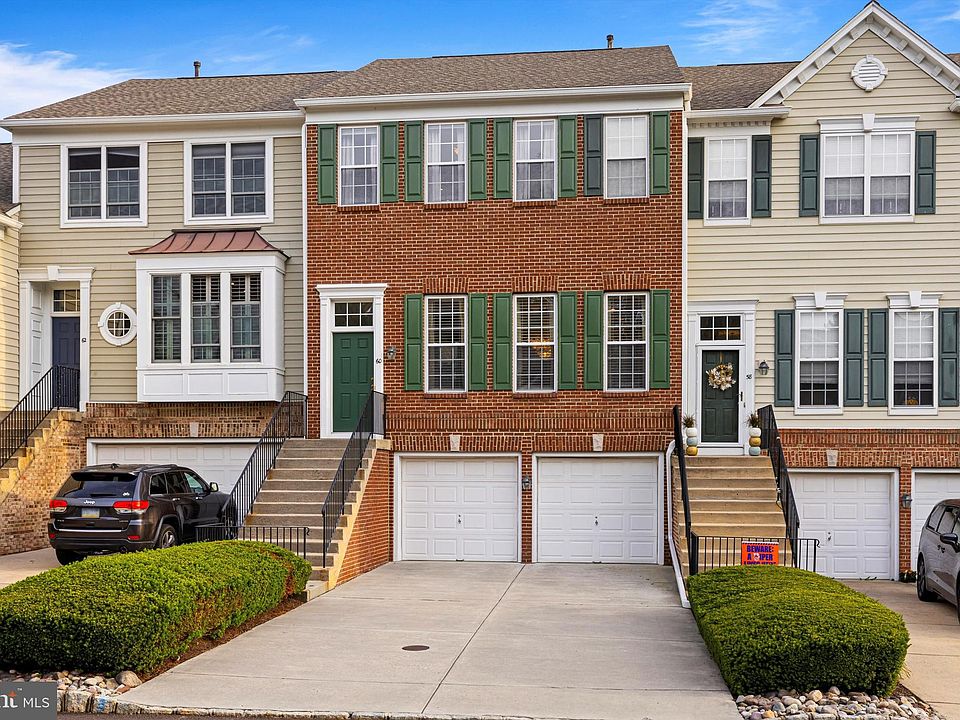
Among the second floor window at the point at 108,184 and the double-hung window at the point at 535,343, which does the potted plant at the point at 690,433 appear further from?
the second floor window at the point at 108,184

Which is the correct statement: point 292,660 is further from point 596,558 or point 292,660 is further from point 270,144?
point 270,144

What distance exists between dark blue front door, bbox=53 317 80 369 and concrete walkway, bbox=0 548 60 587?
4211mm

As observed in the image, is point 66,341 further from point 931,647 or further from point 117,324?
point 931,647

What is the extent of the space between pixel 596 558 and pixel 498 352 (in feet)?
13.9

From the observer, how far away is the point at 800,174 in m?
21.4

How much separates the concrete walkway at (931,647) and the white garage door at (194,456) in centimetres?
1185

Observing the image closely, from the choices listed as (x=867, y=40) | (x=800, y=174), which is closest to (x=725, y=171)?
(x=800, y=174)

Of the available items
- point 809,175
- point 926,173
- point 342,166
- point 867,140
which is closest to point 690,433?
point 809,175

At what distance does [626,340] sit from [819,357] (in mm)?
3763

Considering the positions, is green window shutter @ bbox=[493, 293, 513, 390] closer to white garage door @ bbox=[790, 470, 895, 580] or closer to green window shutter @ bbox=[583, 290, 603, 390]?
green window shutter @ bbox=[583, 290, 603, 390]

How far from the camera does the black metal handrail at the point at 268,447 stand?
18.9 metres

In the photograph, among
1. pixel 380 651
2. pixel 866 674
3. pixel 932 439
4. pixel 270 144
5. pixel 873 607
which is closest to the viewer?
pixel 866 674

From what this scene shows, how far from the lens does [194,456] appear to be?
2228 centimetres

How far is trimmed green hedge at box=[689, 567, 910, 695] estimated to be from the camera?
977 cm
